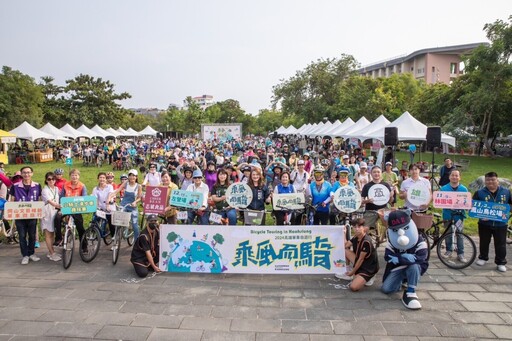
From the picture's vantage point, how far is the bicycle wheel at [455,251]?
6.51 meters

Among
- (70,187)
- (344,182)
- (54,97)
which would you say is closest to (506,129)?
(344,182)

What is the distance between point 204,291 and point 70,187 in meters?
3.46

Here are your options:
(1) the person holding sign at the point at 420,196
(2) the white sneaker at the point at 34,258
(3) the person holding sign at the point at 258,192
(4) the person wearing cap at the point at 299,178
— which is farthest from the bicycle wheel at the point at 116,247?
(1) the person holding sign at the point at 420,196

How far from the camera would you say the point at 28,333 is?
14.5ft

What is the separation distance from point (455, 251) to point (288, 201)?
3237 millimetres

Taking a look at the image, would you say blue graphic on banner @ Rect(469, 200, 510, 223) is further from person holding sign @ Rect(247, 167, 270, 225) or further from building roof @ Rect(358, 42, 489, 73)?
building roof @ Rect(358, 42, 489, 73)

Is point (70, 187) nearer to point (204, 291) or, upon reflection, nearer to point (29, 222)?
point (29, 222)

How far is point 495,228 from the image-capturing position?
6.52 m

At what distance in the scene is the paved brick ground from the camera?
175 inches

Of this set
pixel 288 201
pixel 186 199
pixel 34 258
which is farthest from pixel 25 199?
pixel 288 201

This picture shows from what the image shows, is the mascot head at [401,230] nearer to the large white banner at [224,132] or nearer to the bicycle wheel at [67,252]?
the bicycle wheel at [67,252]

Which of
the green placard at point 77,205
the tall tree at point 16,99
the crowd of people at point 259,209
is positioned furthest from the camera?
the tall tree at point 16,99

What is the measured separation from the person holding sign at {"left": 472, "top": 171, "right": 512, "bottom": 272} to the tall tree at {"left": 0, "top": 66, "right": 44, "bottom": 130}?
34.9 metres

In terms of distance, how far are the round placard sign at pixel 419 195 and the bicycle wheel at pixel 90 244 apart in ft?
19.5
